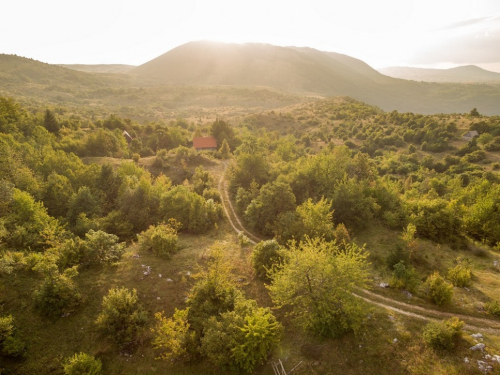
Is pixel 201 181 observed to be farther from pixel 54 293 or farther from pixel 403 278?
pixel 403 278

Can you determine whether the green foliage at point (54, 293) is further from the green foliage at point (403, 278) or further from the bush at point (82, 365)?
the green foliage at point (403, 278)

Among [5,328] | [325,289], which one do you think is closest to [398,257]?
[325,289]

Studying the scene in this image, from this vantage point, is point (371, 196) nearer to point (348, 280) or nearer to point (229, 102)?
point (348, 280)

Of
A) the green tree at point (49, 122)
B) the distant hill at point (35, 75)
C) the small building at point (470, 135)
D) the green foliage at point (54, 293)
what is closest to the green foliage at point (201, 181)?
the green foliage at point (54, 293)

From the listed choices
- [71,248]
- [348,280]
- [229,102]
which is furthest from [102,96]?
[348,280]

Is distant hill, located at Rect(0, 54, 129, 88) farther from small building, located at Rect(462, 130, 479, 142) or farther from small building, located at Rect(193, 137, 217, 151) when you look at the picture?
small building, located at Rect(462, 130, 479, 142)
